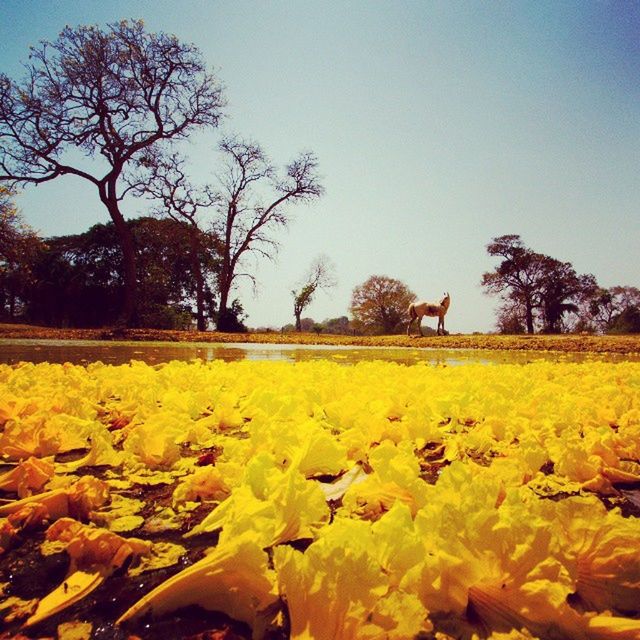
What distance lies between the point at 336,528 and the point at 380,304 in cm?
4801

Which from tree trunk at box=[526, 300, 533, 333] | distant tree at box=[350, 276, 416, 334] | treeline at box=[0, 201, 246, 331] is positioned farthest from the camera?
distant tree at box=[350, 276, 416, 334]

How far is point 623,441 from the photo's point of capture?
4.78 feet

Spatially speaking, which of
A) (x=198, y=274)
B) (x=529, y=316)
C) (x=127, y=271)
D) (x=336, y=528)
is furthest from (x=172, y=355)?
(x=529, y=316)

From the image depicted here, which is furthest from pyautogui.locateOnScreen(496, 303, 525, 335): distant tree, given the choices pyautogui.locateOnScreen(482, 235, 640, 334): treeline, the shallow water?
the shallow water

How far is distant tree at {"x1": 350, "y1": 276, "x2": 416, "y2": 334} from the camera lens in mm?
47219

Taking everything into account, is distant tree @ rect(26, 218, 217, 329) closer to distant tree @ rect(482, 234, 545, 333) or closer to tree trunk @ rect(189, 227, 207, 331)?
tree trunk @ rect(189, 227, 207, 331)

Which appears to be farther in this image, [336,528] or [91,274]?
[91,274]

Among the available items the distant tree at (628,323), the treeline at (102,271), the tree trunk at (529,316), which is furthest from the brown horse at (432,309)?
the distant tree at (628,323)

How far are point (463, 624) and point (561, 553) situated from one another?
19 centimetres

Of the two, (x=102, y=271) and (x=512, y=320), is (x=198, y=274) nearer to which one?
(x=102, y=271)

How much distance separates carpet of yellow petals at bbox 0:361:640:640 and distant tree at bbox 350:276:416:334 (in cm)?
4573

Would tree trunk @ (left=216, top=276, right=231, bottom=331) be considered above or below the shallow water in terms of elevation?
above

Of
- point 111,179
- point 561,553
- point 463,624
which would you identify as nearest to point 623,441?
point 561,553

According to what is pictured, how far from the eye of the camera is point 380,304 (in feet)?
158
